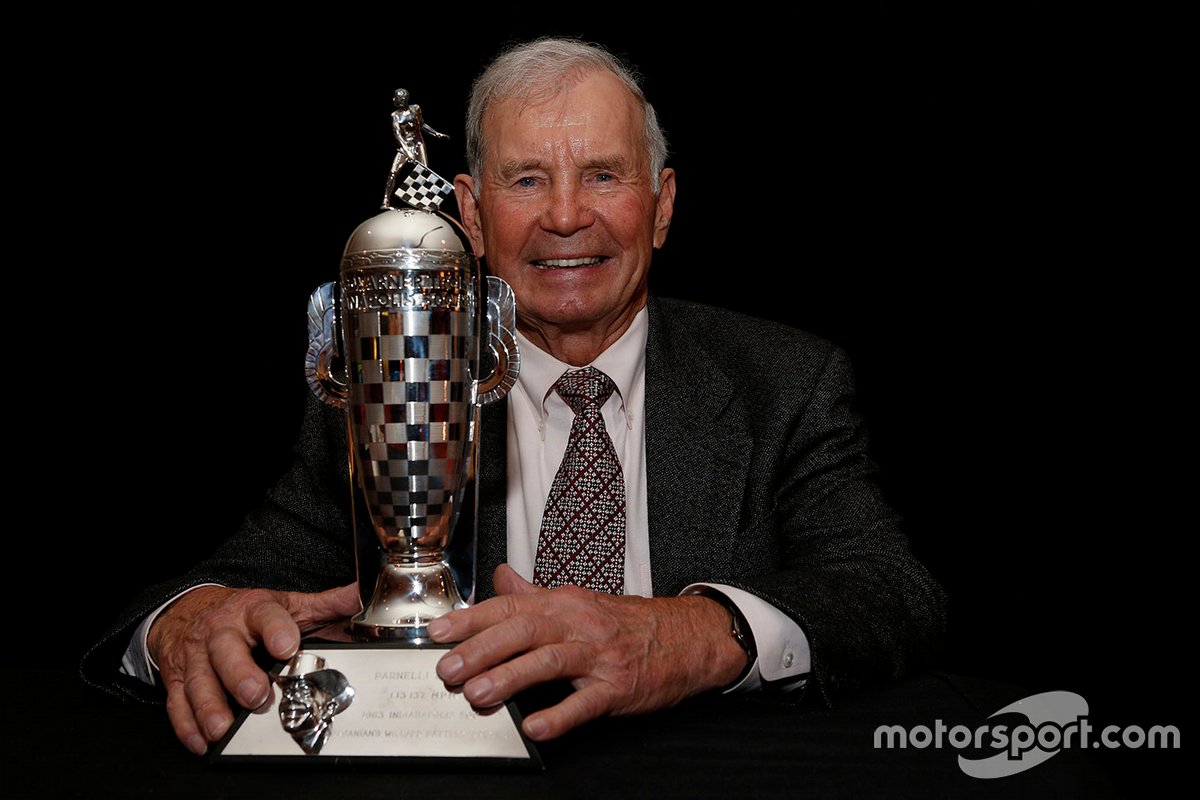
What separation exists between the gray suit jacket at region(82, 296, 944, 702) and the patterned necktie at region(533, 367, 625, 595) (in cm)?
6

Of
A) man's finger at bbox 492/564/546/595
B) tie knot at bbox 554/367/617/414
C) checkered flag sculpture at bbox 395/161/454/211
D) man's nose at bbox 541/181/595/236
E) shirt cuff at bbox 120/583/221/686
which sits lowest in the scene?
shirt cuff at bbox 120/583/221/686

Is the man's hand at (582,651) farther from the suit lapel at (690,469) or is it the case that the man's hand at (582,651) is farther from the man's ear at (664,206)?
the man's ear at (664,206)

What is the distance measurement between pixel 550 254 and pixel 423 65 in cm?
82

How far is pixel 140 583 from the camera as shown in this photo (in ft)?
8.05

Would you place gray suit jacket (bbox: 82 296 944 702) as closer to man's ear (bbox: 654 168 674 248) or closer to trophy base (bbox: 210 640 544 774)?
man's ear (bbox: 654 168 674 248)

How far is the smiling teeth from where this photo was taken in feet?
6.02

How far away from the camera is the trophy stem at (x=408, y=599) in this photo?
105 centimetres

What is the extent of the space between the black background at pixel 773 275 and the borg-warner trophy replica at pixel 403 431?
134 centimetres

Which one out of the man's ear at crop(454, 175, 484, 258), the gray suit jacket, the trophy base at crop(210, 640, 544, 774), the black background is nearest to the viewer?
the trophy base at crop(210, 640, 544, 774)

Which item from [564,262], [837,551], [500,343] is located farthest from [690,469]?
[500,343]

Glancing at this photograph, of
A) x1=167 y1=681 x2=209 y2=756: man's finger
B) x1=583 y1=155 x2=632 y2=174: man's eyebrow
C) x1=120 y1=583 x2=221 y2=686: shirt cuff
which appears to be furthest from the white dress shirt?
x1=167 y1=681 x2=209 y2=756: man's finger

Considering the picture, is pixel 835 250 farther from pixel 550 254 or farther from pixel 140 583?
pixel 140 583

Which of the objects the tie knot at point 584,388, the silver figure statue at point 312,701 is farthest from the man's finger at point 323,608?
the tie knot at point 584,388

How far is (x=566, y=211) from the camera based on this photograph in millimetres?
1783
